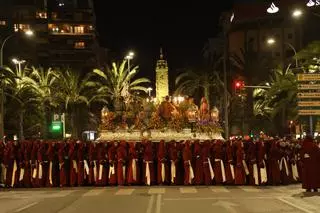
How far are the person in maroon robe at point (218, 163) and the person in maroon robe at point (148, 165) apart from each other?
2429 millimetres

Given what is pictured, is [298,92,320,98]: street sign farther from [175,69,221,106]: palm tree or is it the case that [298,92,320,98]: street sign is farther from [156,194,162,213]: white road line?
[175,69,221,106]: palm tree

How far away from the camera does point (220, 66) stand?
58000 millimetres

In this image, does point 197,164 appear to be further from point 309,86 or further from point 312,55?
point 312,55

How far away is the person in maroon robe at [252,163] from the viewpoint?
23.2 meters

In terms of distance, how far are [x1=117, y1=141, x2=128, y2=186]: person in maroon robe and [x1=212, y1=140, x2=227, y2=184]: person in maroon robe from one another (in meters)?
3.48

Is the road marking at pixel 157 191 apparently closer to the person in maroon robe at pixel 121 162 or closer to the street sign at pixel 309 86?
the person in maroon robe at pixel 121 162

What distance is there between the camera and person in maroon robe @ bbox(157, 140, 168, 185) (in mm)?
23516

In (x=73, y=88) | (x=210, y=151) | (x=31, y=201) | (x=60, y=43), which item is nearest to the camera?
(x=31, y=201)

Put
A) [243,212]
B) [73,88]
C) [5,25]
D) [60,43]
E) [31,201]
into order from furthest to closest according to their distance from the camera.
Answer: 1. [60,43]
2. [5,25]
3. [73,88]
4. [31,201]
5. [243,212]

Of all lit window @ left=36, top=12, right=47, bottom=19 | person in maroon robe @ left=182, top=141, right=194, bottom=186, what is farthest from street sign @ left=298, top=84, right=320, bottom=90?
lit window @ left=36, top=12, right=47, bottom=19

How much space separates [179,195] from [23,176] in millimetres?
7399

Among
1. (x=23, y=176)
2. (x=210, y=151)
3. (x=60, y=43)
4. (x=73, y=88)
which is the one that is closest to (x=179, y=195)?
(x=210, y=151)

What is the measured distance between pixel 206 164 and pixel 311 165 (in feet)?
15.8

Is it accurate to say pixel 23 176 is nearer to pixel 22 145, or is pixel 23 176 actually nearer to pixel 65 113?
pixel 22 145
